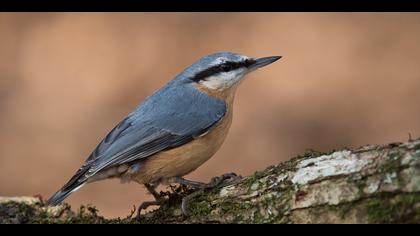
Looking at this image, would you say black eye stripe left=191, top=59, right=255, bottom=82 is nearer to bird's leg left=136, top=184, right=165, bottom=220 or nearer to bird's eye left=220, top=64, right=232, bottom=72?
bird's eye left=220, top=64, right=232, bottom=72

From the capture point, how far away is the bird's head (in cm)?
509

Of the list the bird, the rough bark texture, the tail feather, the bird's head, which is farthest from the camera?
the bird's head

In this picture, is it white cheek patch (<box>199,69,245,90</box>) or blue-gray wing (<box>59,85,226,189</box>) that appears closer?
blue-gray wing (<box>59,85,226,189</box>)

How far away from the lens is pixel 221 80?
5.11 meters

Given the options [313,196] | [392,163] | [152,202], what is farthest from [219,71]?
[392,163]

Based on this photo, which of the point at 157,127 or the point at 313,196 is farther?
the point at 157,127

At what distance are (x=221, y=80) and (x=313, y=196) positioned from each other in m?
1.94

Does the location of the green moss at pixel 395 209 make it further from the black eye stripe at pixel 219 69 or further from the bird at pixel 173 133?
the black eye stripe at pixel 219 69

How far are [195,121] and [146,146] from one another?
430mm

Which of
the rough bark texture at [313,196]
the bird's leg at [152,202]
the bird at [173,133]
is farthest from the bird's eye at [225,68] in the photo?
the rough bark texture at [313,196]

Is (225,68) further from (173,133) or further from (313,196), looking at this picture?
(313,196)

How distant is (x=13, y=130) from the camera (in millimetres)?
8359

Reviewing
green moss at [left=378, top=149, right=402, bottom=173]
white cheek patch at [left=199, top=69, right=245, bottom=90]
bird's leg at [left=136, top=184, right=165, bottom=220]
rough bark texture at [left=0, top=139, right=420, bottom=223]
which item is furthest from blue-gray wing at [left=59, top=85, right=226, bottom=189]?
green moss at [left=378, top=149, right=402, bottom=173]

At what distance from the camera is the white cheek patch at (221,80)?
16.8 feet
